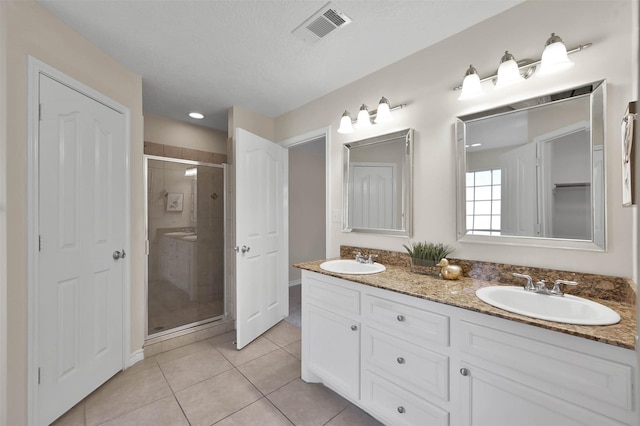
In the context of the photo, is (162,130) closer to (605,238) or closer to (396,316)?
(396,316)

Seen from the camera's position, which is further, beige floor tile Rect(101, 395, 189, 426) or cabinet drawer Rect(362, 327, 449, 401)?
beige floor tile Rect(101, 395, 189, 426)

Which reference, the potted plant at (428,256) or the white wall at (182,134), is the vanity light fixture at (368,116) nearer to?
the potted plant at (428,256)

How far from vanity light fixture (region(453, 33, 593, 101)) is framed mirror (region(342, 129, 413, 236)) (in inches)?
18.6

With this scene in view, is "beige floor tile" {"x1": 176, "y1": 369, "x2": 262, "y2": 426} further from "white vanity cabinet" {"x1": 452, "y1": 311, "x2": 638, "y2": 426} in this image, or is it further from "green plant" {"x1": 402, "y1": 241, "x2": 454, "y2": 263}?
"green plant" {"x1": 402, "y1": 241, "x2": 454, "y2": 263}

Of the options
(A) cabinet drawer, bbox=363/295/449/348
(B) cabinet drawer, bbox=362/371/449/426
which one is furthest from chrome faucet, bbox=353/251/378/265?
(B) cabinet drawer, bbox=362/371/449/426

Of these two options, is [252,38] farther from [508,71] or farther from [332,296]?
[332,296]

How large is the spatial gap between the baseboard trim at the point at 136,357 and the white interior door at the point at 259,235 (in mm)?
779

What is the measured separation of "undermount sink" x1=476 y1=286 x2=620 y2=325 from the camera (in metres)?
0.98

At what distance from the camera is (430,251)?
1.68 m

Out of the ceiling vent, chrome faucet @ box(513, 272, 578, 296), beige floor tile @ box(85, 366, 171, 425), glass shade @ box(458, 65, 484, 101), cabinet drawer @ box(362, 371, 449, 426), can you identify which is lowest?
beige floor tile @ box(85, 366, 171, 425)

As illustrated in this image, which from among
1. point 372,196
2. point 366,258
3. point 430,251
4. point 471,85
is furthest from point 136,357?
point 471,85

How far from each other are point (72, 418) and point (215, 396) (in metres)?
0.80

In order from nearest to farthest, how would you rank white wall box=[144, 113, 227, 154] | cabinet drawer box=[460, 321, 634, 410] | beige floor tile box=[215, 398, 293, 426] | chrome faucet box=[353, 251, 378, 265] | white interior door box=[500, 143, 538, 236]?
cabinet drawer box=[460, 321, 634, 410], white interior door box=[500, 143, 538, 236], beige floor tile box=[215, 398, 293, 426], chrome faucet box=[353, 251, 378, 265], white wall box=[144, 113, 227, 154]

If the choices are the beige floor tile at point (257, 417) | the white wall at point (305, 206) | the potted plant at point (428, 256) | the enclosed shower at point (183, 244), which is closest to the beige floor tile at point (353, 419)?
the beige floor tile at point (257, 417)
